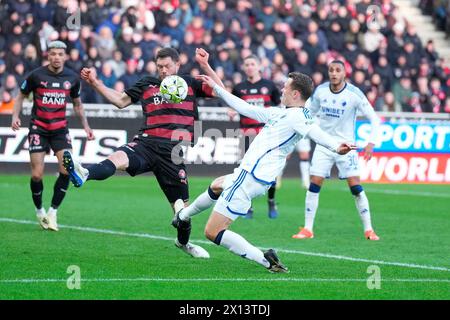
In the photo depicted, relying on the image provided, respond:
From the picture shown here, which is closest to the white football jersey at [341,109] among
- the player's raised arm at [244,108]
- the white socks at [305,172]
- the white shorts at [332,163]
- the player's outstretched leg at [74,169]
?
the white shorts at [332,163]

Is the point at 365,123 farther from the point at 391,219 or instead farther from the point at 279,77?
the point at 391,219

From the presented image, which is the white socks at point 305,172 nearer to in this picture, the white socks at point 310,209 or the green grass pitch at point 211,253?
the green grass pitch at point 211,253

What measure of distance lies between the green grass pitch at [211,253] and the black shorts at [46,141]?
1.10 metres

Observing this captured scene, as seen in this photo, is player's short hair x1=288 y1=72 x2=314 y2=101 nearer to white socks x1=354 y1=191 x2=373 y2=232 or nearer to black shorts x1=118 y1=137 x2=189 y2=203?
black shorts x1=118 y1=137 x2=189 y2=203

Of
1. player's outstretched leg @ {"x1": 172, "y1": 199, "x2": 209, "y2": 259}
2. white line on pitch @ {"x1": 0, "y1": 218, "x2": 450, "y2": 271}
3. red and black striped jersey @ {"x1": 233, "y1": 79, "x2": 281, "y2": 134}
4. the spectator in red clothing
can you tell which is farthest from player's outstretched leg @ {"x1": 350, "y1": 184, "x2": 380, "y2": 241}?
the spectator in red clothing

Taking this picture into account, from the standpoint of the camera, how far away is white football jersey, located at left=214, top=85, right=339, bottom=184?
988 cm

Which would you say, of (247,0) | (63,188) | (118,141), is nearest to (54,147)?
(63,188)

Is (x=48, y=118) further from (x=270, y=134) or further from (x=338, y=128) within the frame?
(x=270, y=134)

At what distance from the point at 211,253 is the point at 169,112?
1.71 metres

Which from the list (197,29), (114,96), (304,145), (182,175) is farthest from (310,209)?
(197,29)

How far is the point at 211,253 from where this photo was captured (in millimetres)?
11969

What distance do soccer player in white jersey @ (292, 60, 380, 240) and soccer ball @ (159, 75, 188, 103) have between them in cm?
329

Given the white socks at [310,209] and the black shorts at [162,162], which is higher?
the black shorts at [162,162]

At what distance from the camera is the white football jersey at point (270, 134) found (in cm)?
988
